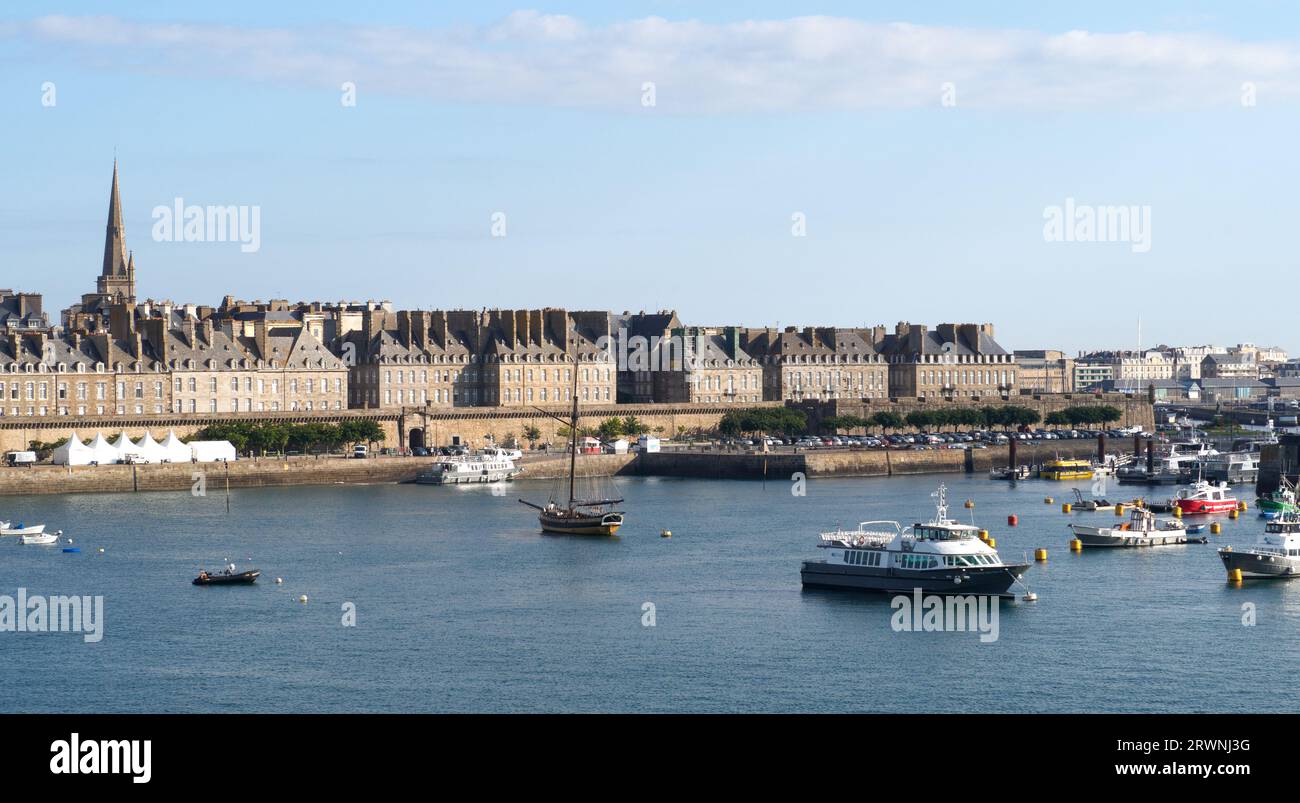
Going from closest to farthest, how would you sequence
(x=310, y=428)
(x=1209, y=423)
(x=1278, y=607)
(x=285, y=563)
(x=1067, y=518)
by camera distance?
(x=1278, y=607) < (x=285, y=563) < (x=1067, y=518) < (x=310, y=428) < (x=1209, y=423)

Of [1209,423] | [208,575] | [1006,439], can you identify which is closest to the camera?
[208,575]

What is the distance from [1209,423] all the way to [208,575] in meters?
A: 82.0

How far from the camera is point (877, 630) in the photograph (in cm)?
2800

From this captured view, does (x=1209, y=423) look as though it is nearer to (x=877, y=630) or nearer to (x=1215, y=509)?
(x=1215, y=509)

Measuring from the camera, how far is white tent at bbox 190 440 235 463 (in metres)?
60.8

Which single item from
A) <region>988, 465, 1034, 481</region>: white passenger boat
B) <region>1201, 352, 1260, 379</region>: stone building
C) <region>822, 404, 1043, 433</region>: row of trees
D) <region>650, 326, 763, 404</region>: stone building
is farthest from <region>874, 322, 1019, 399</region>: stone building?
<region>1201, 352, 1260, 379</region>: stone building

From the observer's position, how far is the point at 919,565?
102 feet

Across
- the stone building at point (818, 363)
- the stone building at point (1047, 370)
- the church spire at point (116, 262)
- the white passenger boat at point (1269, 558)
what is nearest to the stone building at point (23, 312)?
the church spire at point (116, 262)

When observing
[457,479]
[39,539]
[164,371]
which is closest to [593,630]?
[39,539]

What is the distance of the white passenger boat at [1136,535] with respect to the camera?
4053cm

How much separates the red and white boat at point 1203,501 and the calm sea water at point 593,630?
3391 millimetres

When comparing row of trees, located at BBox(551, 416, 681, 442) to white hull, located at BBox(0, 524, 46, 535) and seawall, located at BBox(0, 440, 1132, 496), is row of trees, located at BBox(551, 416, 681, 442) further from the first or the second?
white hull, located at BBox(0, 524, 46, 535)

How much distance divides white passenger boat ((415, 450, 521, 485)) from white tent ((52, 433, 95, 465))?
37.7 ft
